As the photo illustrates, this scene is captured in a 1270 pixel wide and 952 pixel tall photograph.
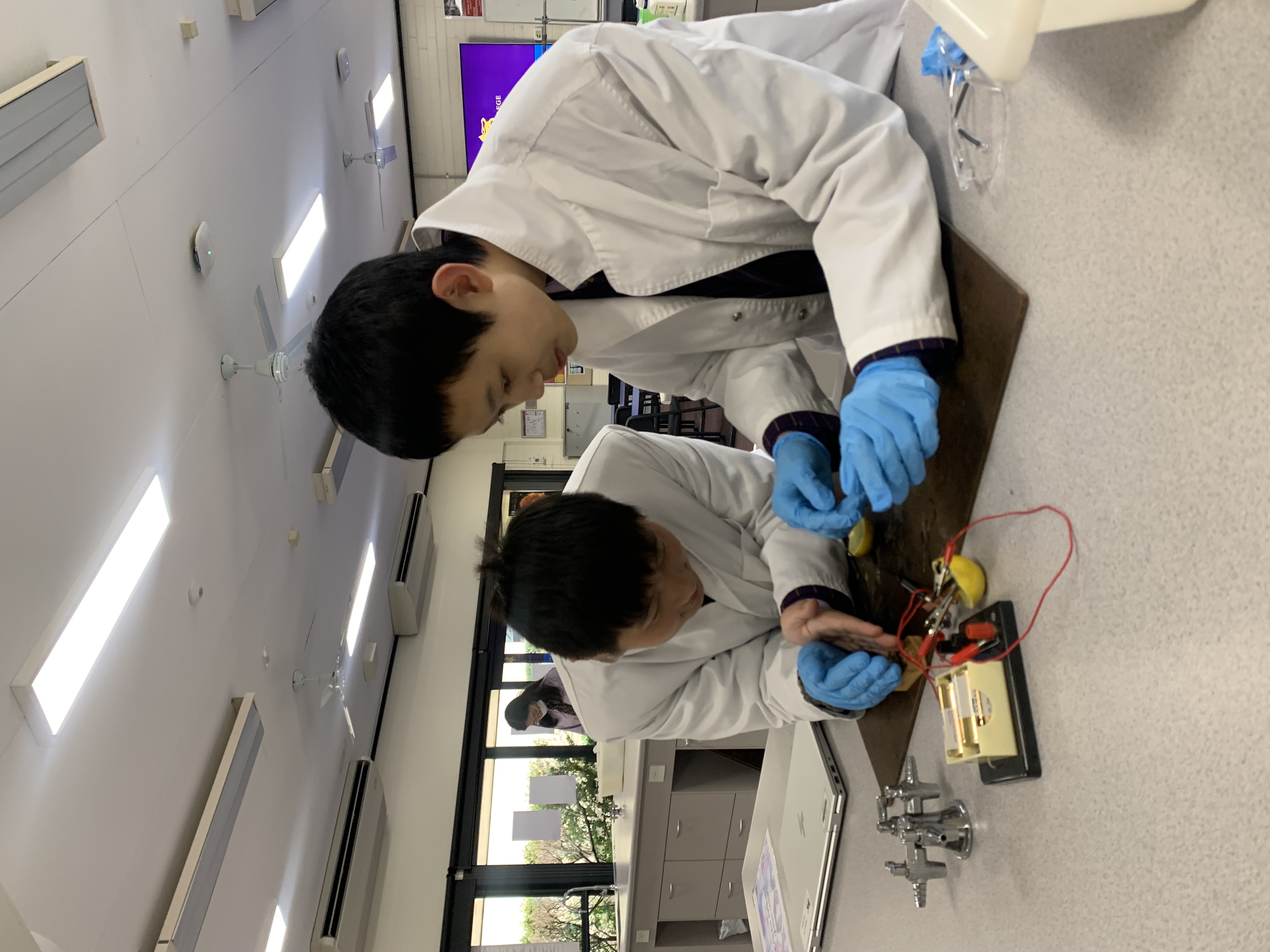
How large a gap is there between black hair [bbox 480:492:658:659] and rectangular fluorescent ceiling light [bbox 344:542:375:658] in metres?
2.30

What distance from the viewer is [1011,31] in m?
0.53

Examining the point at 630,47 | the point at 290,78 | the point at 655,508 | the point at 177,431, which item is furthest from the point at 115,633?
the point at 290,78

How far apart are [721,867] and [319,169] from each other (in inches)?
121

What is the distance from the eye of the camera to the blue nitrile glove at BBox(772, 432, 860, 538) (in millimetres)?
1025

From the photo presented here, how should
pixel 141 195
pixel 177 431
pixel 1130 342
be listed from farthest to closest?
pixel 177 431
pixel 141 195
pixel 1130 342

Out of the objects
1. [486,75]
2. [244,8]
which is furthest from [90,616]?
[486,75]

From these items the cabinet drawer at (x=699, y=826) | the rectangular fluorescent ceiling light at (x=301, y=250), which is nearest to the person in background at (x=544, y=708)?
the cabinet drawer at (x=699, y=826)

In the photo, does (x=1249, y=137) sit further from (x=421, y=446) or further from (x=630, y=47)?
(x=421, y=446)

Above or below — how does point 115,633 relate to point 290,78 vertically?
below

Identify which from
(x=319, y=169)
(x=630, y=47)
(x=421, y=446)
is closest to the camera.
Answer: (x=630, y=47)

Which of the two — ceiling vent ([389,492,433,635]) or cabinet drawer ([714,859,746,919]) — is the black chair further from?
cabinet drawer ([714,859,746,919])

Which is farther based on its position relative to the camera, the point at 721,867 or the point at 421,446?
the point at 721,867

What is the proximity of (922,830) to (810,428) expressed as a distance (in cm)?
51

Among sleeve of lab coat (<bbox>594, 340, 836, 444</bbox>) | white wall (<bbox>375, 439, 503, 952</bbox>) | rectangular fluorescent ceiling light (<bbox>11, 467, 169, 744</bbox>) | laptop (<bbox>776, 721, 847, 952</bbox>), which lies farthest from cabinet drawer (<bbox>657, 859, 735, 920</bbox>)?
sleeve of lab coat (<bbox>594, 340, 836, 444</bbox>)
